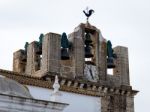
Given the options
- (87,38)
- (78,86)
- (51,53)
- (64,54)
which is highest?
(87,38)

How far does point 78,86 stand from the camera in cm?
4319

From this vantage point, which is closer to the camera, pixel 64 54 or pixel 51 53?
pixel 51 53

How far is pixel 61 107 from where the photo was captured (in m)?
27.4

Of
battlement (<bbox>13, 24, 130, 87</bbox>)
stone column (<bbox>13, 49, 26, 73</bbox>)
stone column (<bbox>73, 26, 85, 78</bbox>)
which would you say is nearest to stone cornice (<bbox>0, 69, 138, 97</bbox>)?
battlement (<bbox>13, 24, 130, 87</bbox>)

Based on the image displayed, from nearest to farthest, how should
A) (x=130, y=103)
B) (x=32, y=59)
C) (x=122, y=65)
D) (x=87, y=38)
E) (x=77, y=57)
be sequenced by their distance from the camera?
(x=77, y=57), (x=130, y=103), (x=32, y=59), (x=87, y=38), (x=122, y=65)

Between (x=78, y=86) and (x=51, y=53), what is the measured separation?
2981mm

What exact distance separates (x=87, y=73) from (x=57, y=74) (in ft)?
9.89

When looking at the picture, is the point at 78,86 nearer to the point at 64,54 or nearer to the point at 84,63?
the point at 84,63

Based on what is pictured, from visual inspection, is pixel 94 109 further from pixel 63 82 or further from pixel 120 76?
pixel 120 76

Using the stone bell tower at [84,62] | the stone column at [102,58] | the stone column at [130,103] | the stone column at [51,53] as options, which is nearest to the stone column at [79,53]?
the stone bell tower at [84,62]

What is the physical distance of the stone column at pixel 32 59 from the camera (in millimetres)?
45625

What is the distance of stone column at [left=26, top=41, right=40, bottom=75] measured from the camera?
45.6m

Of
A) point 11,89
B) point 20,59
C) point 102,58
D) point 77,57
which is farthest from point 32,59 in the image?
point 11,89

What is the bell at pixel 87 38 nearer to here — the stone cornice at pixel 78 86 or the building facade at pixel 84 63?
the building facade at pixel 84 63
